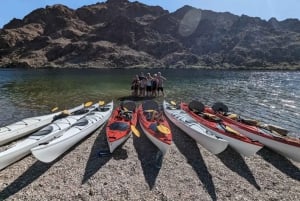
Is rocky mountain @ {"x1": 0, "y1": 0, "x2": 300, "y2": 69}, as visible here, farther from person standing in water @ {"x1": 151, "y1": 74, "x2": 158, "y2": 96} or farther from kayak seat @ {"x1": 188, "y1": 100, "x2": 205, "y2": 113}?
kayak seat @ {"x1": 188, "y1": 100, "x2": 205, "y2": 113}

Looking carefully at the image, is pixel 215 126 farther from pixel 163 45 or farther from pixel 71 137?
pixel 163 45

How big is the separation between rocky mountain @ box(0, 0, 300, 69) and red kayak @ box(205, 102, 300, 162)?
353 ft

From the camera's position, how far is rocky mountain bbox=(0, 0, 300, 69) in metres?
128

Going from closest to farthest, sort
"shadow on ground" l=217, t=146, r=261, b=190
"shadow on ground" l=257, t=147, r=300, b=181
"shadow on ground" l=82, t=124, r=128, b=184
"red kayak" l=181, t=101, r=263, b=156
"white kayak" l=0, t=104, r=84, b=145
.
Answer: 1. "shadow on ground" l=217, t=146, r=261, b=190
2. "shadow on ground" l=82, t=124, r=128, b=184
3. "shadow on ground" l=257, t=147, r=300, b=181
4. "red kayak" l=181, t=101, r=263, b=156
5. "white kayak" l=0, t=104, r=84, b=145

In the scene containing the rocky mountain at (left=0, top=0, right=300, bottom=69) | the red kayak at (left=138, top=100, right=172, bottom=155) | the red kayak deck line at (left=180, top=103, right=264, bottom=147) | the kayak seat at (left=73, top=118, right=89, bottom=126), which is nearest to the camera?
the red kayak deck line at (left=180, top=103, right=264, bottom=147)

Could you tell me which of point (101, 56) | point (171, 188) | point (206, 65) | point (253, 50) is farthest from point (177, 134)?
point (253, 50)

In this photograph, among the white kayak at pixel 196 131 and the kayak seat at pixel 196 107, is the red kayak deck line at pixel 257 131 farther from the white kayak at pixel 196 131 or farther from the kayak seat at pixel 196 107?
the white kayak at pixel 196 131

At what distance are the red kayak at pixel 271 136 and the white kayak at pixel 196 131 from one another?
2324 mm

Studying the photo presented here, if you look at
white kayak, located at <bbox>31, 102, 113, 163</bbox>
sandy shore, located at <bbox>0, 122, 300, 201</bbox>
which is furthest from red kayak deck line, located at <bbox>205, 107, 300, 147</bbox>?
white kayak, located at <bbox>31, 102, 113, 163</bbox>

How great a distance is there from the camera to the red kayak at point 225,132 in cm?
1050

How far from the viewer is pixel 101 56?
13662 cm

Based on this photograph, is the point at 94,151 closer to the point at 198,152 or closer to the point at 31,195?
the point at 31,195

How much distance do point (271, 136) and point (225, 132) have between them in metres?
2.15

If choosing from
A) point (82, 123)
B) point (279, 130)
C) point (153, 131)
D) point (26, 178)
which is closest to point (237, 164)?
point (153, 131)
